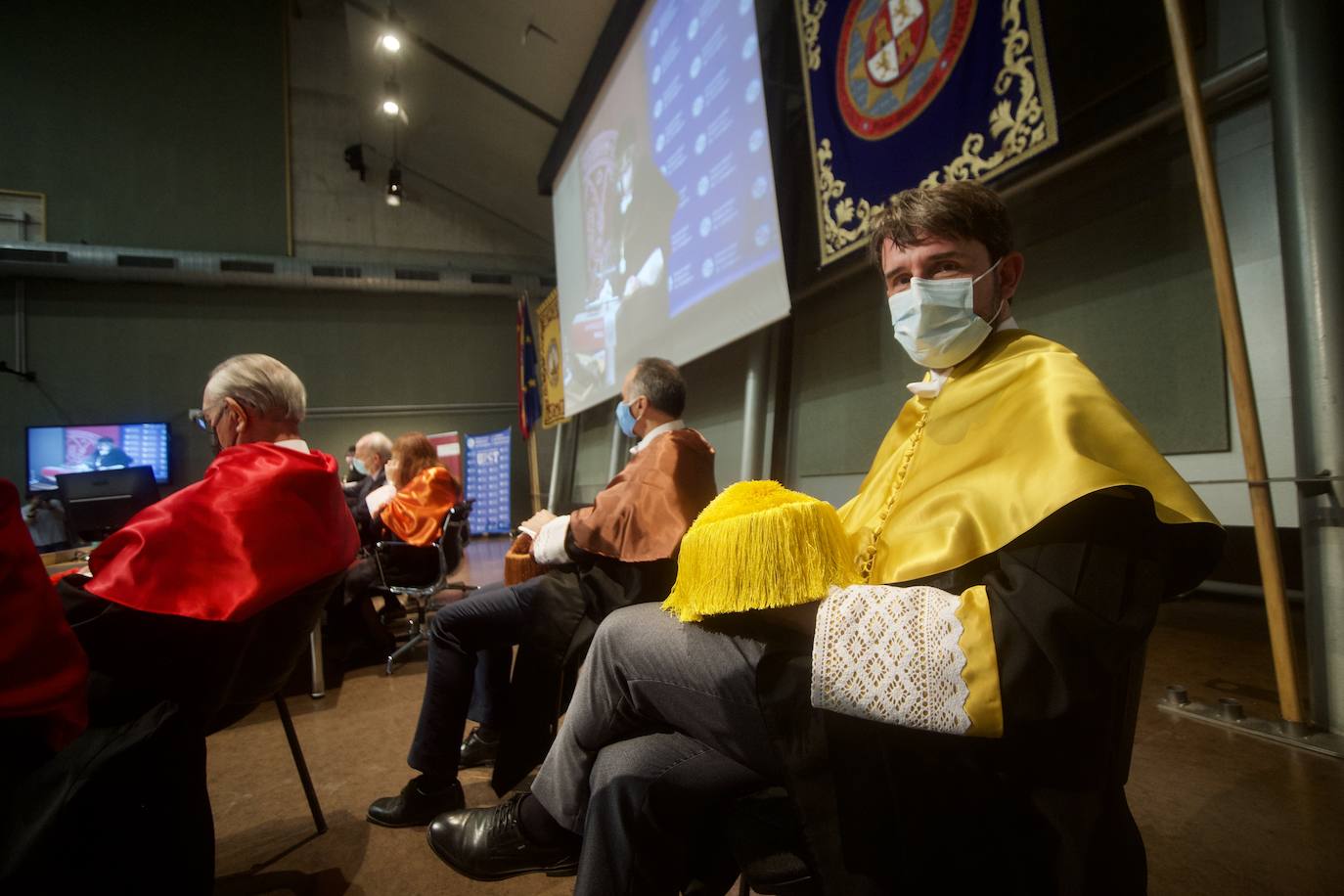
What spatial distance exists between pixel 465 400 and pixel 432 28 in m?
4.93

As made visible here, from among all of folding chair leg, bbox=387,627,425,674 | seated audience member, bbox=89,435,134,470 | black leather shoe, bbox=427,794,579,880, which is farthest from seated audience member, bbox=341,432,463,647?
seated audience member, bbox=89,435,134,470

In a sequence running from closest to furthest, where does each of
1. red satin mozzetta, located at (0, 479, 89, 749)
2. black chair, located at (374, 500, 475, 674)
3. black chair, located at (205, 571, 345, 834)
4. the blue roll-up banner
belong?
red satin mozzetta, located at (0, 479, 89, 749), black chair, located at (205, 571, 345, 834), black chair, located at (374, 500, 475, 674), the blue roll-up banner

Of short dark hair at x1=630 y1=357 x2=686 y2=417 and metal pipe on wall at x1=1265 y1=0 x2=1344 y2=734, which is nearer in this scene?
metal pipe on wall at x1=1265 y1=0 x2=1344 y2=734

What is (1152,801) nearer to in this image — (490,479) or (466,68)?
(466,68)

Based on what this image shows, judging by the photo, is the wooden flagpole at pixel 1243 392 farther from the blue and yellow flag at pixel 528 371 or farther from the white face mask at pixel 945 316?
→ the blue and yellow flag at pixel 528 371

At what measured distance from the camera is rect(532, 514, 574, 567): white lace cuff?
174 centimetres

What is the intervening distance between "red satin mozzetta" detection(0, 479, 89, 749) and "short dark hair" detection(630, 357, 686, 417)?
1.46m

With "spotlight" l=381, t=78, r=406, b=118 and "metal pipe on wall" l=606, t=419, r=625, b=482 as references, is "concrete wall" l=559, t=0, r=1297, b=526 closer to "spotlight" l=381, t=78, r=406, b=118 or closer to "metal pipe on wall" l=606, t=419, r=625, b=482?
"metal pipe on wall" l=606, t=419, r=625, b=482

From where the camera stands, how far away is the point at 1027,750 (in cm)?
62

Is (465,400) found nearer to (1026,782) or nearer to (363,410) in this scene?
(363,410)

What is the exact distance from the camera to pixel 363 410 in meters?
8.88

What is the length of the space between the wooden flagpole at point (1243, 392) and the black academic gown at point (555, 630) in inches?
58.0

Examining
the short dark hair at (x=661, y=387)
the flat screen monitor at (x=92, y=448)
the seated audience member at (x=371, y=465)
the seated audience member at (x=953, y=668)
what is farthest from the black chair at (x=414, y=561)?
the flat screen monitor at (x=92, y=448)

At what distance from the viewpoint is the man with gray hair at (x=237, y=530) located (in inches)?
46.8
